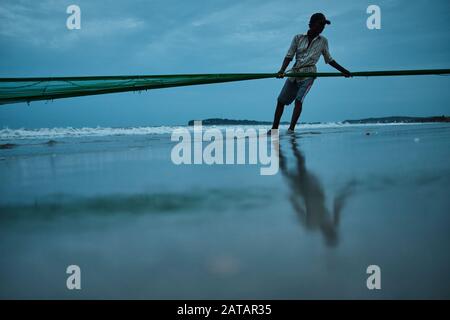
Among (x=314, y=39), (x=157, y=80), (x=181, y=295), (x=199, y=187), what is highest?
(x=314, y=39)

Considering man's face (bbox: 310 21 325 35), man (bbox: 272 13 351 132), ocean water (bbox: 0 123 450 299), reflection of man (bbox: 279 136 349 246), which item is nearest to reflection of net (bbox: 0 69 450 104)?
man (bbox: 272 13 351 132)

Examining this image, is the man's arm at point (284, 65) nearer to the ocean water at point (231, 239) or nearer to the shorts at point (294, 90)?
the shorts at point (294, 90)

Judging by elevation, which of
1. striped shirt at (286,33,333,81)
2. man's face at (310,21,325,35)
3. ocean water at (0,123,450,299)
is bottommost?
ocean water at (0,123,450,299)

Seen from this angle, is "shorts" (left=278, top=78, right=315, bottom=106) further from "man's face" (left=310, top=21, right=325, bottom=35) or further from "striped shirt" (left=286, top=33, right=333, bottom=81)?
"man's face" (left=310, top=21, right=325, bottom=35)

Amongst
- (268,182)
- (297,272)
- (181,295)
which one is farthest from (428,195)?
(181,295)

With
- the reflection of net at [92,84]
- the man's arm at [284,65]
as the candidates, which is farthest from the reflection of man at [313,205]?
the man's arm at [284,65]

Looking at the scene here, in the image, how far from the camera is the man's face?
169 inches

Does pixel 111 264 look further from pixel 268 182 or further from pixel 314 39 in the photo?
pixel 314 39

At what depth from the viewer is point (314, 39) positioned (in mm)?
4477

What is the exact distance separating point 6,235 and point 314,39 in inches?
180

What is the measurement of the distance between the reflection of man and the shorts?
140 inches

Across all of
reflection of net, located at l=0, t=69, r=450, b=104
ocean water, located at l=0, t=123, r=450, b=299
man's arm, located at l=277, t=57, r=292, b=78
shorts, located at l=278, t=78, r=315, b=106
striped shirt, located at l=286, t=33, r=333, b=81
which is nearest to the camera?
ocean water, located at l=0, t=123, r=450, b=299

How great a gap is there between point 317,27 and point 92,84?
3.04m

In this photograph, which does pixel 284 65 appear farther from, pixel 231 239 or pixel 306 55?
pixel 231 239
